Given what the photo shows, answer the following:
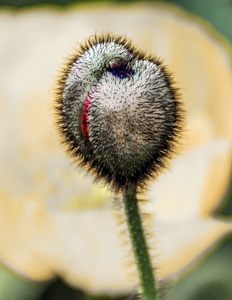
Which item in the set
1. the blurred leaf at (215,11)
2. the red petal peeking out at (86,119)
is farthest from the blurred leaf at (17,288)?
the red petal peeking out at (86,119)

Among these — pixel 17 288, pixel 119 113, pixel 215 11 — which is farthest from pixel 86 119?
pixel 215 11

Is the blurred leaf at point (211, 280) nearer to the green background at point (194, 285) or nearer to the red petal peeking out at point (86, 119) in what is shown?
the green background at point (194, 285)

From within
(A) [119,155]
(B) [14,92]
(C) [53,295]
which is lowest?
(C) [53,295]

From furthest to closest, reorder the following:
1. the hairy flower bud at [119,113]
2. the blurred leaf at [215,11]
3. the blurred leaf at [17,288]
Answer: the blurred leaf at [215,11] → the blurred leaf at [17,288] → the hairy flower bud at [119,113]

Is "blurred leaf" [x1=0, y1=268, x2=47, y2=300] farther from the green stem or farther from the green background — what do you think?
the green stem

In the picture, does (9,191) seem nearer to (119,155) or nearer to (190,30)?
(190,30)

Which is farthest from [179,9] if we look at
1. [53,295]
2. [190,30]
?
[53,295]

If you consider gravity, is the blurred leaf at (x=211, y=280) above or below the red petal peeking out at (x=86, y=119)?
below
